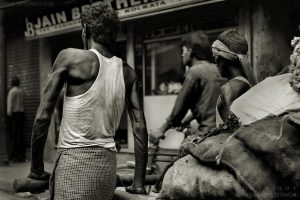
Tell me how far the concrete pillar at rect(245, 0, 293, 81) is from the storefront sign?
2.82 feet

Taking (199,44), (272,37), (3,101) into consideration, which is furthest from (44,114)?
(3,101)

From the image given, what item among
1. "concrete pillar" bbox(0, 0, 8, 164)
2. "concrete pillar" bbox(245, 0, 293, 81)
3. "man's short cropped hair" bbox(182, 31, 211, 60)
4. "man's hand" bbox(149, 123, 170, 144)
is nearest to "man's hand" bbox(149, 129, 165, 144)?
"man's hand" bbox(149, 123, 170, 144)

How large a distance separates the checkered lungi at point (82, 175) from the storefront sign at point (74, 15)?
16.0 ft

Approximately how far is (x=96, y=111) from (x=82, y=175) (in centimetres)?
35

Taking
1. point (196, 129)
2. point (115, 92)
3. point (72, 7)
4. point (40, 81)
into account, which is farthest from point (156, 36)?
point (115, 92)

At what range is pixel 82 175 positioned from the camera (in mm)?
2523

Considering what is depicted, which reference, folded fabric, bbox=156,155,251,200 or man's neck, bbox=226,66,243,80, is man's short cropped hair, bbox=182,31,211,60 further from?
folded fabric, bbox=156,155,251,200

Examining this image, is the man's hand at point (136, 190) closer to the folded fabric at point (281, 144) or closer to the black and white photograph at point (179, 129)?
the black and white photograph at point (179, 129)

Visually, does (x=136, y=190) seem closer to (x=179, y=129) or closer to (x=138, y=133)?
(x=138, y=133)

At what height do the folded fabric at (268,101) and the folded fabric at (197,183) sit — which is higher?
the folded fabric at (268,101)

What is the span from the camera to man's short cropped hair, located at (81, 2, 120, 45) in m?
2.61

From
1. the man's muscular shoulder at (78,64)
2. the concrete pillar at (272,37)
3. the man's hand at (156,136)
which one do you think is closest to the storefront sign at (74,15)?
the concrete pillar at (272,37)

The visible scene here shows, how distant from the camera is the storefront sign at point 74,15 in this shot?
7812 millimetres

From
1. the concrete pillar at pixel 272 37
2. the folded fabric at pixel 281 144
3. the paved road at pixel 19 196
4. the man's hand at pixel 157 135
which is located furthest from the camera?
the concrete pillar at pixel 272 37
